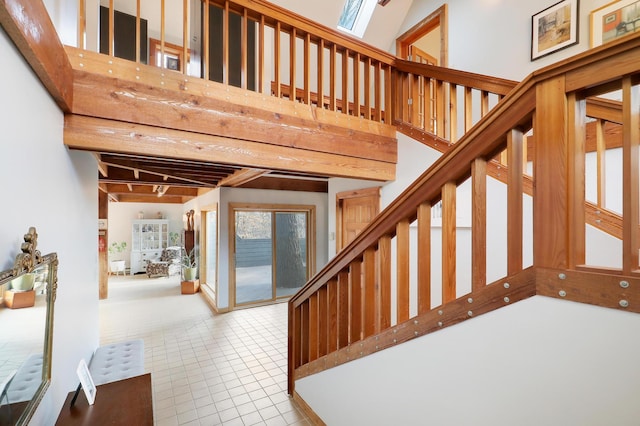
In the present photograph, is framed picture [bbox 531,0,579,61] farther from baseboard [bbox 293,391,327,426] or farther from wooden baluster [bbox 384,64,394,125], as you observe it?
baseboard [bbox 293,391,327,426]

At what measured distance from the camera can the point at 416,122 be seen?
114 inches

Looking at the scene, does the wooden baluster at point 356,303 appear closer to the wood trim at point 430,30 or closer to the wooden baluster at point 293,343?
the wooden baluster at point 293,343

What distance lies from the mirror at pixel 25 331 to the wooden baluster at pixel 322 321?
4.67ft

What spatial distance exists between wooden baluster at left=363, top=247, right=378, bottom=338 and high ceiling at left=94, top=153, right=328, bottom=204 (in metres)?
1.28

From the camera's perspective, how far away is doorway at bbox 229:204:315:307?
5191 mm

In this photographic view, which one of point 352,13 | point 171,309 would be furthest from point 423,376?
point 352,13

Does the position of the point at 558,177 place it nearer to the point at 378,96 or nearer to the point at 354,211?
the point at 378,96

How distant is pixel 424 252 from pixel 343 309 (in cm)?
78

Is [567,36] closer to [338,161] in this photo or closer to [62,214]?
[338,161]

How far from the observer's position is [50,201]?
4.58 ft

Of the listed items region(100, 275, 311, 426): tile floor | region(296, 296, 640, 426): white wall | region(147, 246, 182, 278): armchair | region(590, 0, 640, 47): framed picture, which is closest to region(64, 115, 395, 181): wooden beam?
region(296, 296, 640, 426): white wall

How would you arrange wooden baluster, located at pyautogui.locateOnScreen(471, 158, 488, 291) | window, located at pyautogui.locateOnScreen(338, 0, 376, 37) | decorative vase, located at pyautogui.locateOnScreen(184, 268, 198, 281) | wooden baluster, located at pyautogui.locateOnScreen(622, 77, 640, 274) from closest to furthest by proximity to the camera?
wooden baluster, located at pyautogui.locateOnScreen(622, 77, 640, 274) < wooden baluster, located at pyautogui.locateOnScreen(471, 158, 488, 291) < window, located at pyautogui.locateOnScreen(338, 0, 376, 37) < decorative vase, located at pyautogui.locateOnScreen(184, 268, 198, 281)

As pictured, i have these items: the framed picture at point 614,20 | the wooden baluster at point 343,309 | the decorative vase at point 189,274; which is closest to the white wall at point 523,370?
the wooden baluster at point 343,309

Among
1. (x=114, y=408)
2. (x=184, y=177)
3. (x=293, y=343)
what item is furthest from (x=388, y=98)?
(x=114, y=408)
